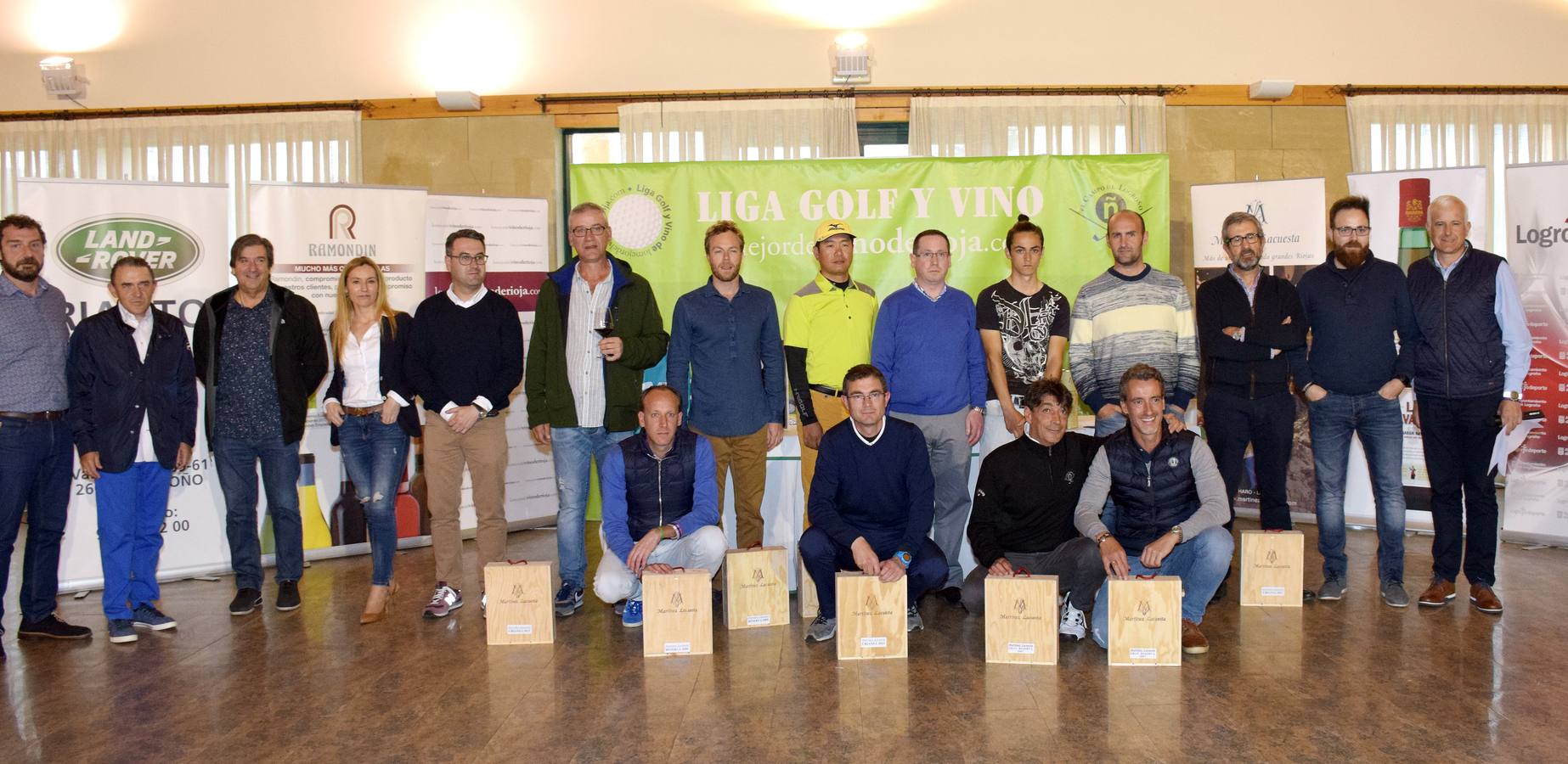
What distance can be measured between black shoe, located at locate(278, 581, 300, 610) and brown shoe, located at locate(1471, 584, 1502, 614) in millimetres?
4855

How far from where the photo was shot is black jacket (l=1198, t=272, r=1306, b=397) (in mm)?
4258

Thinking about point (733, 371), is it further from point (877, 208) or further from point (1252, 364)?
point (1252, 364)

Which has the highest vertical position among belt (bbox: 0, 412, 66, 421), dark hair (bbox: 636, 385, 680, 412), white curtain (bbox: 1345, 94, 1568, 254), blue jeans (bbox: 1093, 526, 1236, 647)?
white curtain (bbox: 1345, 94, 1568, 254)

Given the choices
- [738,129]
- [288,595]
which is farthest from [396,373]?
[738,129]

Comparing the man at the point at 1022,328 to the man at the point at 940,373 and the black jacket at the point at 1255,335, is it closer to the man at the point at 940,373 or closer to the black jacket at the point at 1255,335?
the man at the point at 940,373

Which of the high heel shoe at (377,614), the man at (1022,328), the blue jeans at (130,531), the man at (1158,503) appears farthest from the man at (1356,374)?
the blue jeans at (130,531)

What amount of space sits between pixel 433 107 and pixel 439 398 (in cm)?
382

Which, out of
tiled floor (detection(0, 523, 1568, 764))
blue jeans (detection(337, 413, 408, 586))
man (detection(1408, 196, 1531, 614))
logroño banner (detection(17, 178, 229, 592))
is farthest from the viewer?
logroño banner (detection(17, 178, 229, 592))

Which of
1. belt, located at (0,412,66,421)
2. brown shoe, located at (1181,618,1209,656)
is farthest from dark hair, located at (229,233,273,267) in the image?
brown shoe, located at (1181,618,1209,656)

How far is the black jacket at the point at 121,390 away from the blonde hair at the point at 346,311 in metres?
0.63

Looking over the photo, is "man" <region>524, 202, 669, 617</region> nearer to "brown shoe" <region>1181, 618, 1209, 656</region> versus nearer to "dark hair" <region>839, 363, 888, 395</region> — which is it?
"dark hair" <region>839, 363, 888, 395</region>

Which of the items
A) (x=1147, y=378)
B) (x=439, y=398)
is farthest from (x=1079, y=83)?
(x=439, y=398)

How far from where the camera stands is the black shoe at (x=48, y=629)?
4098mm

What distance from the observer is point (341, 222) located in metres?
5.52
